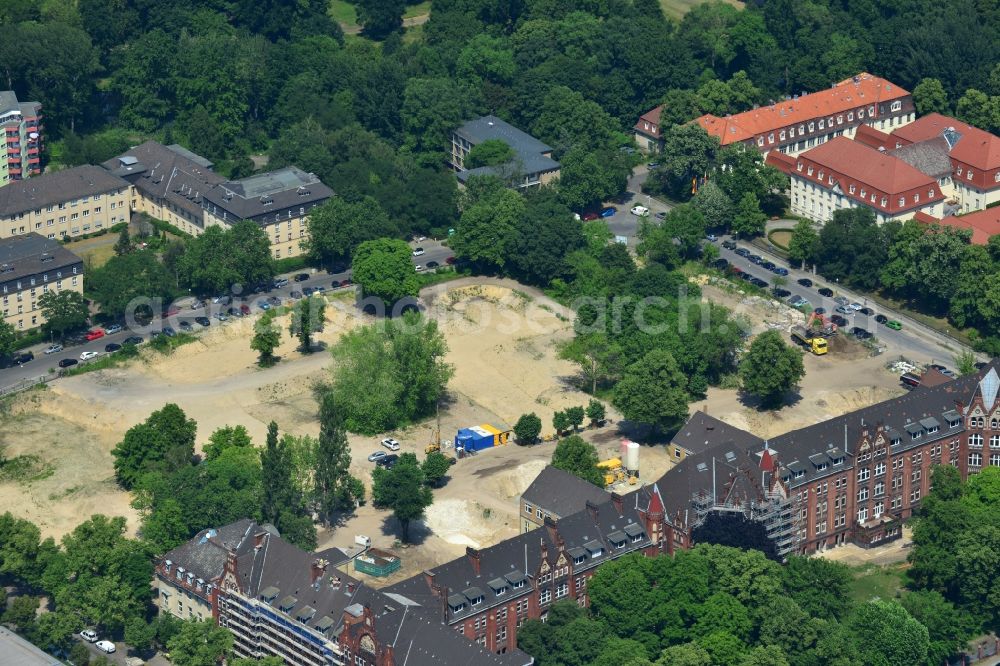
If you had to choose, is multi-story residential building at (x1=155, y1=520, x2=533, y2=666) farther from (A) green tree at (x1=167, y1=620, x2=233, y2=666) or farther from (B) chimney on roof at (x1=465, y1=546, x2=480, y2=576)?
(B) chimney on roof at (x1=465, y1=546, x2=480, y2=576)

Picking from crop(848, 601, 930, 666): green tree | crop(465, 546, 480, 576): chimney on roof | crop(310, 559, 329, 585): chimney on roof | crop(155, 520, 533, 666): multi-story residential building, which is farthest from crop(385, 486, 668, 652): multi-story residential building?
crop(848, 601, 930, 666): green tree

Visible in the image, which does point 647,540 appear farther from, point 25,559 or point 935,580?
point 25,559

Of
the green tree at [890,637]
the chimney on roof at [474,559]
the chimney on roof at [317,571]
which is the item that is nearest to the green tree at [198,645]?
the chimney on roof at [317,571]

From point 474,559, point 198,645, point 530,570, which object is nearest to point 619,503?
point 530,570

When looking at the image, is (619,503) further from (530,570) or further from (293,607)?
(293,607)

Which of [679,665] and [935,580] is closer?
[679,665]

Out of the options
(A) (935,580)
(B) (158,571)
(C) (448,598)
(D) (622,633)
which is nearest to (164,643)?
(B) (158,571)
